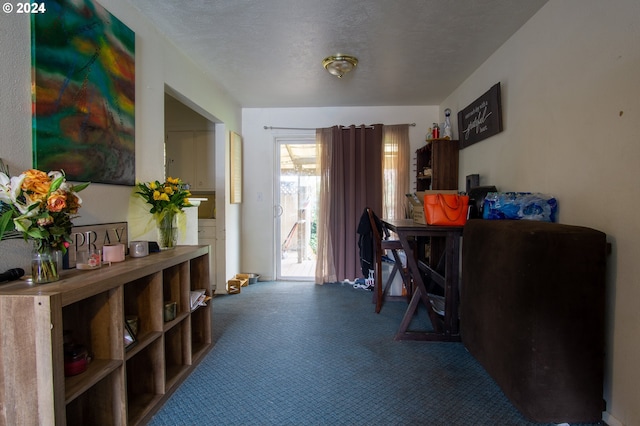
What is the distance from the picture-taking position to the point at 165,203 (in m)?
1.90

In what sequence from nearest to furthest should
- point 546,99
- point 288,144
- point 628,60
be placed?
point 628,60
point 546,99
point 288,144

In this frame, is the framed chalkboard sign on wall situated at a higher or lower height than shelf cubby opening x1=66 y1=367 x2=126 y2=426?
higher

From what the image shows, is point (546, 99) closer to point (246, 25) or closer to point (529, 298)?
point (529, 298)

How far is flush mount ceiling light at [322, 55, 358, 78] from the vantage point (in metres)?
2.47

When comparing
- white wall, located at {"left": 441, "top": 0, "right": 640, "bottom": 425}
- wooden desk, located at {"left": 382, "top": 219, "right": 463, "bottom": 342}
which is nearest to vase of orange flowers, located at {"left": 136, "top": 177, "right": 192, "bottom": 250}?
wooden desk, located at {"left": 382, "top": 219, "right": 463, "bottom": 342}

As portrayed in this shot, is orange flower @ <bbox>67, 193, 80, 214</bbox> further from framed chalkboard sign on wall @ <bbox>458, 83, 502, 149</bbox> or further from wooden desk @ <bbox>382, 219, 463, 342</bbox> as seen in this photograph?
framed chalkboard sign on wall @ <bbox>458, 83, 502, 149</bbox>

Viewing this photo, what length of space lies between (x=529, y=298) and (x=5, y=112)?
2420 millimetres

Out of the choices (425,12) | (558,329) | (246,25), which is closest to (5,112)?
(246,25)

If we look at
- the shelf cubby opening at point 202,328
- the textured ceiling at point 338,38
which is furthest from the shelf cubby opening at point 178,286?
the textured ceiling at point 338,38

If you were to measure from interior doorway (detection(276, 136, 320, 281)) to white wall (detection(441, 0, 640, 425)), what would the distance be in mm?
2499

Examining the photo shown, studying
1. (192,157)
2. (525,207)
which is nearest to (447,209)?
(525,207)

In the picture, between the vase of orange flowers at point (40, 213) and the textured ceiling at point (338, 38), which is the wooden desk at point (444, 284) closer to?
the textured ceiling at point (338, 38)

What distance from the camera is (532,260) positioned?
54.2 inches

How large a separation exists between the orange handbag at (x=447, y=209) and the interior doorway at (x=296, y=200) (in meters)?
1.98
